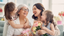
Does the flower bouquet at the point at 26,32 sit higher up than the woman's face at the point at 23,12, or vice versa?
the woman's face at the point at 23,12

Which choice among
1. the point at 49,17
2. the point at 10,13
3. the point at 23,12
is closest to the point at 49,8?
the point at 49,17

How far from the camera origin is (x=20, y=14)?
4.28 feet

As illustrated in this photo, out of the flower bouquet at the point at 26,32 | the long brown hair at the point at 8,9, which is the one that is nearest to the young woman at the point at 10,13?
the long brown hair at the point at 8,9

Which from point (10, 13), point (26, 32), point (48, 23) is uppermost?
point (10, 13)

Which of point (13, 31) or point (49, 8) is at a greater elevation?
point (49, 8)

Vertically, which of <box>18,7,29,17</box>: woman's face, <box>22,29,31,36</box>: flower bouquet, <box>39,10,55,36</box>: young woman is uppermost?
<box>18,7,29,17</box>: woman's face

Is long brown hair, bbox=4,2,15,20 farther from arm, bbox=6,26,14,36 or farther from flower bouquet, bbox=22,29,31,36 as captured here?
flower bouquet, bbox=22,29,31,36

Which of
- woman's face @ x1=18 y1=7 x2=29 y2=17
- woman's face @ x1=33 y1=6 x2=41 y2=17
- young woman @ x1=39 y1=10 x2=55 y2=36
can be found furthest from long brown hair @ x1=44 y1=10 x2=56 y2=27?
woman's face @ x1=18 y1=7 x2=29 y2=17

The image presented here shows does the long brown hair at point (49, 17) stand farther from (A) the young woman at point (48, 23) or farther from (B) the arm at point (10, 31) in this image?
(B) the arm at point (10, 31)

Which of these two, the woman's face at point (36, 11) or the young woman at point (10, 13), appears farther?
the woman's face at point (36, 11)

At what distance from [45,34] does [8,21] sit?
20.3 inches

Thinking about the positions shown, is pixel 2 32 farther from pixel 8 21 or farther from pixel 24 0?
pixel 24 0

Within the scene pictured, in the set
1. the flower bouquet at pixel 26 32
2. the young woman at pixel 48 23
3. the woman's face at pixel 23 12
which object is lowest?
the flower bouquet at pixel 26 32

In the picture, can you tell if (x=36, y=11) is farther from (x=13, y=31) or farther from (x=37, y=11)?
(x=13, y=31)
